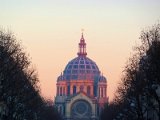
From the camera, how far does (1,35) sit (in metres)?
77.1

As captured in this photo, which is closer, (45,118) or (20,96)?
(20,96)

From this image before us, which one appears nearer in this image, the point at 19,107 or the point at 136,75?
the point at 136,75

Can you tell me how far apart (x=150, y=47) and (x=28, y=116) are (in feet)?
140

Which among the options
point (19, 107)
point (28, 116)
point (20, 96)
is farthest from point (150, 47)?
point (28, 116)

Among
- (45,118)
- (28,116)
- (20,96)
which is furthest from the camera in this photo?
(45,118)

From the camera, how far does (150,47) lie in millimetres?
71938

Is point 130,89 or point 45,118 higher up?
point 45,118

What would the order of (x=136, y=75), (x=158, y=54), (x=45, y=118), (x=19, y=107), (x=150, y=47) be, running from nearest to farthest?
(x=158, y=54), (x=150, y=47), (x=136, y=75), (x=19, y=107), (x=45, y=118)

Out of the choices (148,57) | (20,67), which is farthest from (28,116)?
(148,57)

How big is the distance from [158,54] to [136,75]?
49.7 feet

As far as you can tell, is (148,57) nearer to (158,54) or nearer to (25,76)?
(158,54)

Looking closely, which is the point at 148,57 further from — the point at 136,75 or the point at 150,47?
the point at 136,75

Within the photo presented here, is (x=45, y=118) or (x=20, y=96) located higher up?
(x=45, y=118)

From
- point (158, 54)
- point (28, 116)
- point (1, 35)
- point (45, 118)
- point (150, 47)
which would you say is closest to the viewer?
point (158, 54)
